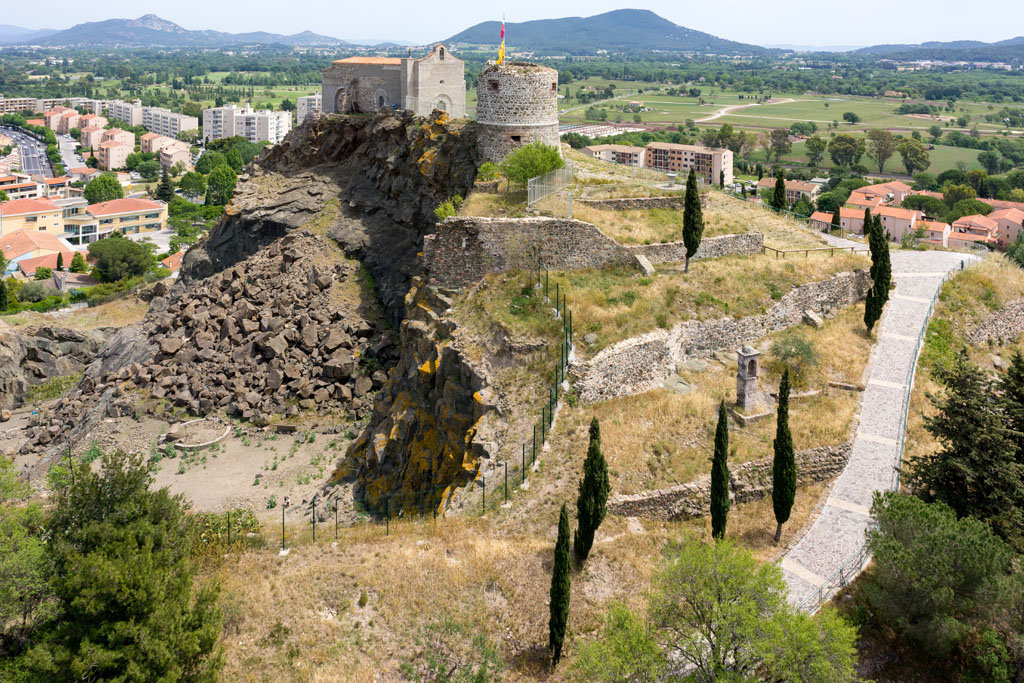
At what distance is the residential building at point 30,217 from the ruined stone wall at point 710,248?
3549 inches

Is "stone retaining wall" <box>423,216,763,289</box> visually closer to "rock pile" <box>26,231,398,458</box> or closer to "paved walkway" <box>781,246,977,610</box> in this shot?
"paved walkway" <box>781,246,977,610</box>

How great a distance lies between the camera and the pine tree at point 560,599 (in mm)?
16297

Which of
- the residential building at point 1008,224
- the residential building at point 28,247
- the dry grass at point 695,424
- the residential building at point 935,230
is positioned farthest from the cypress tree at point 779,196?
the residential building at point 28,247

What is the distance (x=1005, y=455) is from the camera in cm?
1834

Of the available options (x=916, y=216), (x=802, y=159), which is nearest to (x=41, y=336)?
(x=916, y=216)

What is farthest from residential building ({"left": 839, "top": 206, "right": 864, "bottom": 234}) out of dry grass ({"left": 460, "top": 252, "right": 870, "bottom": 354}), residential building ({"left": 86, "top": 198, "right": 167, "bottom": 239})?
residential building ({"left": 86, "top": 198, "right": 167, "bottom": 239})

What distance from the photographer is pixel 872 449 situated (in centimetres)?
2306

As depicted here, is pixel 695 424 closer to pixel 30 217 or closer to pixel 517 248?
pixel 517 248

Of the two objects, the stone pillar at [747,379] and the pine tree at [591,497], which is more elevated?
the stone pillar at [747,379]

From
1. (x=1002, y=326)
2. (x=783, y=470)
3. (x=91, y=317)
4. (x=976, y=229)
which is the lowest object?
(x=91, y=317)

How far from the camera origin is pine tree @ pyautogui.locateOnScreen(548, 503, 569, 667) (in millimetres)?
16297

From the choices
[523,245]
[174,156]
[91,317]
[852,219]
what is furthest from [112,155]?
[523,245]

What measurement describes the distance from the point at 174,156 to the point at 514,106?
137183 mm

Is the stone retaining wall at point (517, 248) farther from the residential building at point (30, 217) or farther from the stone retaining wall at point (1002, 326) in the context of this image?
the residential building at point (30, 217)
